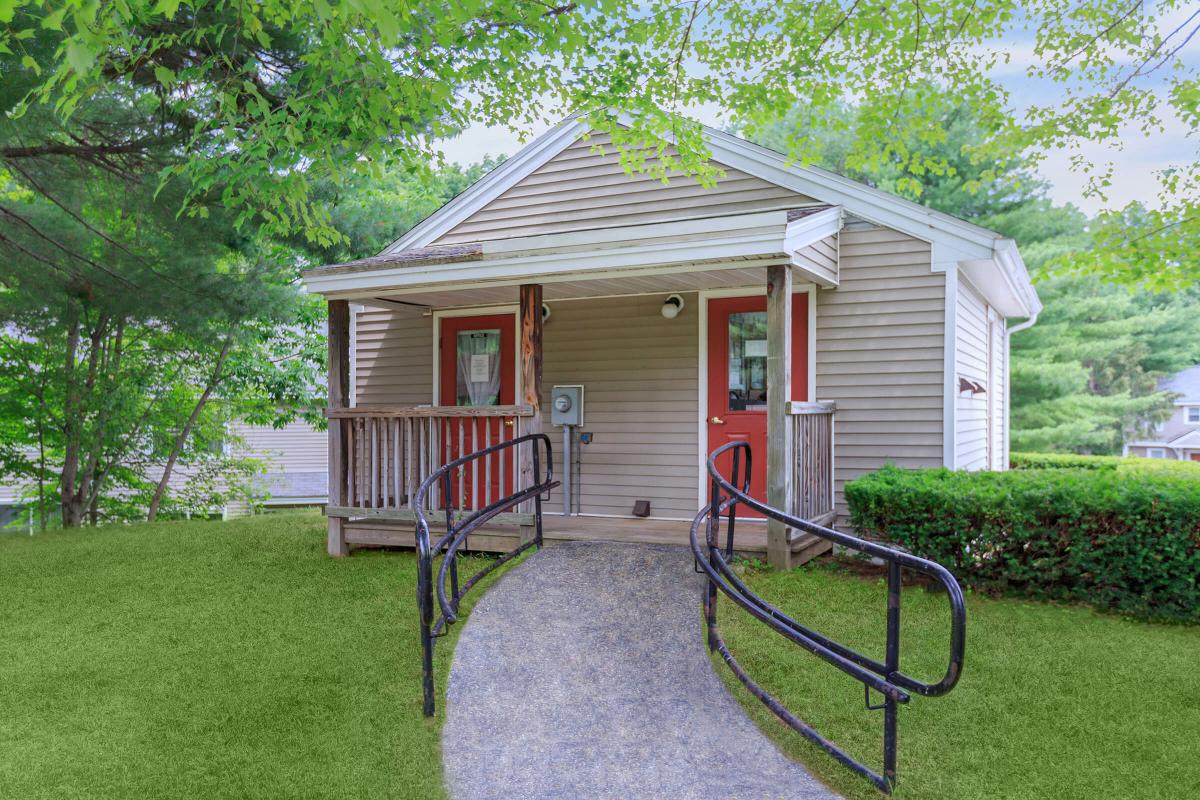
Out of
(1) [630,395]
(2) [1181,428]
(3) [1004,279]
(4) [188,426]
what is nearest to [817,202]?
(3) [1004,279]

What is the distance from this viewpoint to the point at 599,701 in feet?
12.9

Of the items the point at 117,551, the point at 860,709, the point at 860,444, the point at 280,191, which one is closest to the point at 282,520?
the point at 117,551

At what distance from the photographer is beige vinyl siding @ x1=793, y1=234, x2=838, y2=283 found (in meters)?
6.12

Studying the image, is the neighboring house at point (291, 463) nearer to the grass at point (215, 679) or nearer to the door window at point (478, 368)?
the door window at point (478, 368)

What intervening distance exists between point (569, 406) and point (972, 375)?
4068 mm

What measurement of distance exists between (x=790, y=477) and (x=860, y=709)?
2.32m

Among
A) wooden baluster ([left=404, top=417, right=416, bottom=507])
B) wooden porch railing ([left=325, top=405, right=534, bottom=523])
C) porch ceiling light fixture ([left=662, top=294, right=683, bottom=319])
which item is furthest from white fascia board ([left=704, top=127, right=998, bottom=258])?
wooden baluster ([left=404, top=417, right=416, bottom=507])

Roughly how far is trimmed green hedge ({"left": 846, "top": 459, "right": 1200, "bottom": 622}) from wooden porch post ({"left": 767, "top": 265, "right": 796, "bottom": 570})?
57 centimetres

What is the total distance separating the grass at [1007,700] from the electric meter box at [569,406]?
9.63 feet

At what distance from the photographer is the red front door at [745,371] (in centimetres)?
721

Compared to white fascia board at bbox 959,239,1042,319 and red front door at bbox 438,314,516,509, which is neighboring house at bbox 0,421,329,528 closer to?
red front door at bbox 438,314,516,509

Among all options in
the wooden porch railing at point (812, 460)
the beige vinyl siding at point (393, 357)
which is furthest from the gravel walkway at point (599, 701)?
the beige vinyl siding at point (393, 357)

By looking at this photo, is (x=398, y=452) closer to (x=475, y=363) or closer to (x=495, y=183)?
(x=475, y=363)

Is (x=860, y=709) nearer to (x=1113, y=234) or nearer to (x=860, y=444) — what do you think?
(x=860, y=444)
